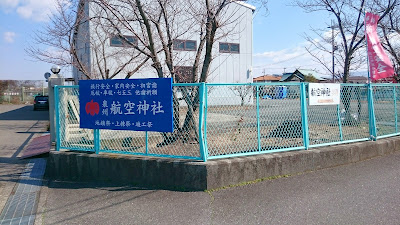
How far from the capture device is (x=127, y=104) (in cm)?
498

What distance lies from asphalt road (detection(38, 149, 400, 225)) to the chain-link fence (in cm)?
67

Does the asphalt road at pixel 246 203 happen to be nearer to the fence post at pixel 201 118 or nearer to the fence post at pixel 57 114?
the fence post at pixel 201 118

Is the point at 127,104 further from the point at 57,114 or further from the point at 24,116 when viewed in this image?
the point at 24,116

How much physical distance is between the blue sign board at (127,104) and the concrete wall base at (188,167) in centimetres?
55

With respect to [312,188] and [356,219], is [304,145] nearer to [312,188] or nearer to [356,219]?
[312,188]

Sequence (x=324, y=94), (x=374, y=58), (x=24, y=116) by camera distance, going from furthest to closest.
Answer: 1. (x=24, y=116)
2. (x=374, y=58)
3. (x=324, y=94)

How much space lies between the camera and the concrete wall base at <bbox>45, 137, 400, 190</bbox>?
4.55 m

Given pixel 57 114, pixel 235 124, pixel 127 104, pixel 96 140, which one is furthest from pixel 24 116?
pixel 235 124

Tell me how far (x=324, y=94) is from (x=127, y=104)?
3620 millimetres

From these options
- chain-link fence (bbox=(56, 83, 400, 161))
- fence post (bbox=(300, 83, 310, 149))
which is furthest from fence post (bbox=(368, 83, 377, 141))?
fence post (bbox=(300, 83, 310, 149))

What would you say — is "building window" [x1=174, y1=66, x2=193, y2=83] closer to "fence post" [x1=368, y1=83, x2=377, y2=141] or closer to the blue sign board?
the blue sign board

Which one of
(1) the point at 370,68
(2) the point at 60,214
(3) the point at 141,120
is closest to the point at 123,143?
(3) the point at 141,120

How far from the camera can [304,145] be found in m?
5.52

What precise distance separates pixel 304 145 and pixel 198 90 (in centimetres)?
227
